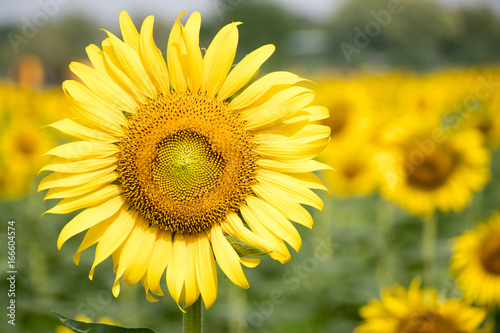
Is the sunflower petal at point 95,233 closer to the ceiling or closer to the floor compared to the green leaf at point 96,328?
closer to the ceiling

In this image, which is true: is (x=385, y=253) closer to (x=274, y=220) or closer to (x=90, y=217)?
(x=274, y=220)

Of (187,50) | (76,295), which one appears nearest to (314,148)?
(187,50)

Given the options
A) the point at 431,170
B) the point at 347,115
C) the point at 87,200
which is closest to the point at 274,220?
the point at 87,200

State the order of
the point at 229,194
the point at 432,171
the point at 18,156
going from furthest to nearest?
the point at 18,156 < the point at 432,171 < the point at 229,194

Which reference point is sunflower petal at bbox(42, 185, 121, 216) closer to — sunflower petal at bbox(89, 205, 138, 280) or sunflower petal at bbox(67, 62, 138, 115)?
sunflower petal at bbox(89, 205, 138, 280)

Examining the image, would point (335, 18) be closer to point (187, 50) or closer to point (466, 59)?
point (466, 59)

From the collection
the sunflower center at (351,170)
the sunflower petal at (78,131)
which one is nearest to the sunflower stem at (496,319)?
the sunflower center at (351,170)

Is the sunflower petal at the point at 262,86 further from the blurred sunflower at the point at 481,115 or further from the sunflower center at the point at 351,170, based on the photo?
the sunflower center at the point at 351,170
